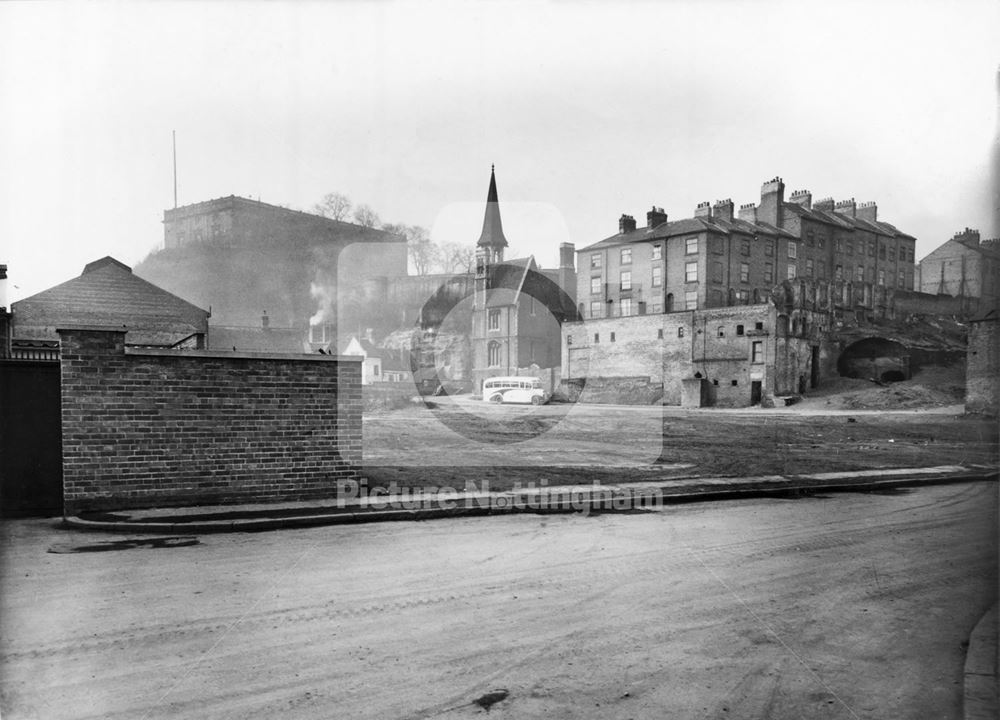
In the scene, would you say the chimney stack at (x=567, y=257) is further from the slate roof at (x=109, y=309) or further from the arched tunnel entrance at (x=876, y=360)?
the slate roof at (x=109, y=309)

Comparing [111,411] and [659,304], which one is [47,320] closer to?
[111,411]

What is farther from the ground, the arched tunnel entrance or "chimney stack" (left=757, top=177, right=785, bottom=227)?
"chimney stack" (left=757, top=177, right=785, bottom=227)

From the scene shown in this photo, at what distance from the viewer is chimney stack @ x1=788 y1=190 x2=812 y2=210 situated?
2130 centimetres

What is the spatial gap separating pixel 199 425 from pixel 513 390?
2505 centimetres

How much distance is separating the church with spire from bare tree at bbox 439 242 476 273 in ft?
1.79

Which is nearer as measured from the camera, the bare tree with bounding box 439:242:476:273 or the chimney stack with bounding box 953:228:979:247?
the chimney stack with bounding box 953:228:979:247

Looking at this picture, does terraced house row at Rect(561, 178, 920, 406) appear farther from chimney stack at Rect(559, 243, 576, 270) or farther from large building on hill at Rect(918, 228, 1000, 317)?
large building on hill at Rect(918, 228, 1000, 317)

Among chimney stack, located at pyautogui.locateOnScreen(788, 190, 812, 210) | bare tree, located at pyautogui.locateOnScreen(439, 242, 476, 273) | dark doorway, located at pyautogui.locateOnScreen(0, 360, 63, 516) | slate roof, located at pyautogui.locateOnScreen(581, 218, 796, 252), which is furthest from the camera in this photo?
slate roof, located at pyautogui.locateOnScreen(581, 218, 796, 252)

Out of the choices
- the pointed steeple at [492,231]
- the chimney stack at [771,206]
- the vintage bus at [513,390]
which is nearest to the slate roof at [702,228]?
the chimney stack at [771,206]

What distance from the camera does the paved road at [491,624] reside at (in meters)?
3.47

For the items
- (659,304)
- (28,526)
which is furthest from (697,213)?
(28,526)

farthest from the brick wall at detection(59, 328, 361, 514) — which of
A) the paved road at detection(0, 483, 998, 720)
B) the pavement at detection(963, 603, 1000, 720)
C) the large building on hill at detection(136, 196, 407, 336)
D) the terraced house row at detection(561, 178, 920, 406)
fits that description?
the terraced house row at detection(561, 178, 920, 406)

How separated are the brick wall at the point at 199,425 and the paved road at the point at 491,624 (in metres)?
1.26

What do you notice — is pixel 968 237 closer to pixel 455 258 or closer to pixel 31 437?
pixel 31 437
